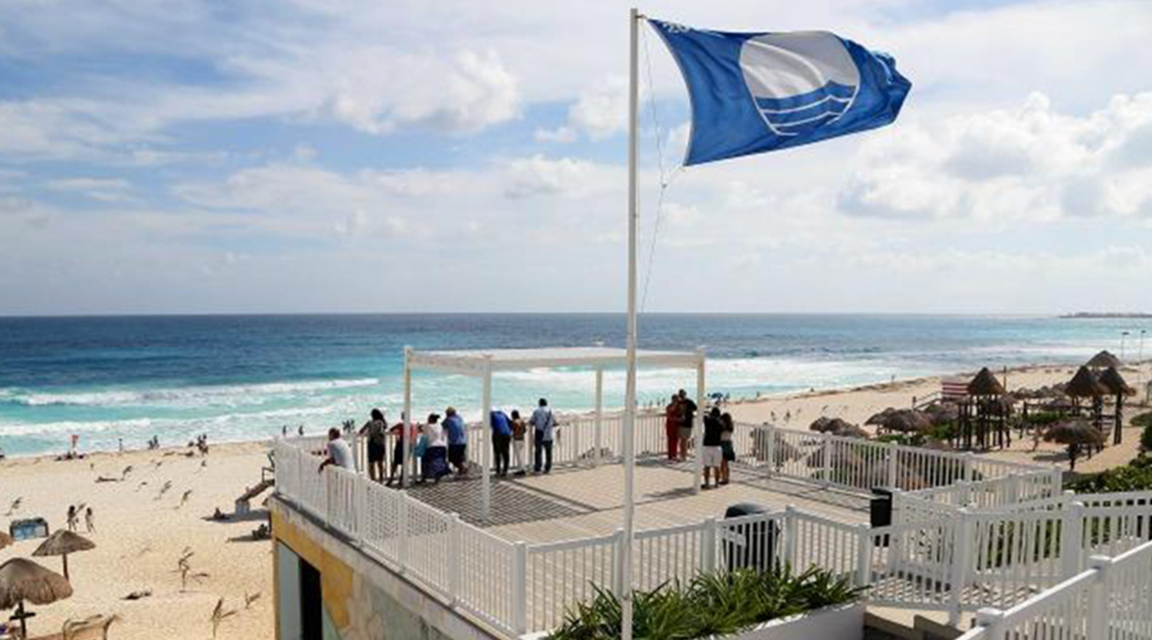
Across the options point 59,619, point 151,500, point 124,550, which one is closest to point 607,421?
point 59,619

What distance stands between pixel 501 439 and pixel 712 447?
368 cm

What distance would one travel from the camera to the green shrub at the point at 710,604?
25.0 feet

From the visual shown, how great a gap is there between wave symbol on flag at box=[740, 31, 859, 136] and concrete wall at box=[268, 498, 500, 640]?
5119mm

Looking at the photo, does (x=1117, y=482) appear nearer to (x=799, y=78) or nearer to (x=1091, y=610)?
(x=1091, y=610)

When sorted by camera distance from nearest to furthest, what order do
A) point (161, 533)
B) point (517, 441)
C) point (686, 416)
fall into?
point (517, 441)
point (686, 416)
point (161, 533)

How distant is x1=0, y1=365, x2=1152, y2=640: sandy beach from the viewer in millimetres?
18312

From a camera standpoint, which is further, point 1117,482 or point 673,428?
point 673,428

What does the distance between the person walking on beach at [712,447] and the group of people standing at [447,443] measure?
2.82 metres

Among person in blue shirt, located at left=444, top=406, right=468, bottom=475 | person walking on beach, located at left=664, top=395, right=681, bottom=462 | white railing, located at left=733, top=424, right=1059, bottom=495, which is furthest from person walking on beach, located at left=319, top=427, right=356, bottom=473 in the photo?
white railing, located at left=733, top=424, right=1059, bottom=495

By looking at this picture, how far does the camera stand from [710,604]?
8.17 meters

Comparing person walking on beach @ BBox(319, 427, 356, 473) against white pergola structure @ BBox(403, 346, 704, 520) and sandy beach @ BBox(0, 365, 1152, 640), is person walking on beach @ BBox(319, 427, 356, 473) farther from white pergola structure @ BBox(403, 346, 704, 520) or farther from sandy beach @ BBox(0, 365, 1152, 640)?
sandy beach @ BBox(0, 365, 1152, 640)

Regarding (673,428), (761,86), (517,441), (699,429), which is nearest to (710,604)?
(761,86)

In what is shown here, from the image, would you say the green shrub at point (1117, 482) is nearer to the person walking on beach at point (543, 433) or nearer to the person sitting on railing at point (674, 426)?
the person sitting on railing at point (674, 426)

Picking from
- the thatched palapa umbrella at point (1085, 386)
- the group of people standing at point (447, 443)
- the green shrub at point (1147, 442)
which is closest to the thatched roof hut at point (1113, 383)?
the thatched palapa umbrella at point (1085, 386)
